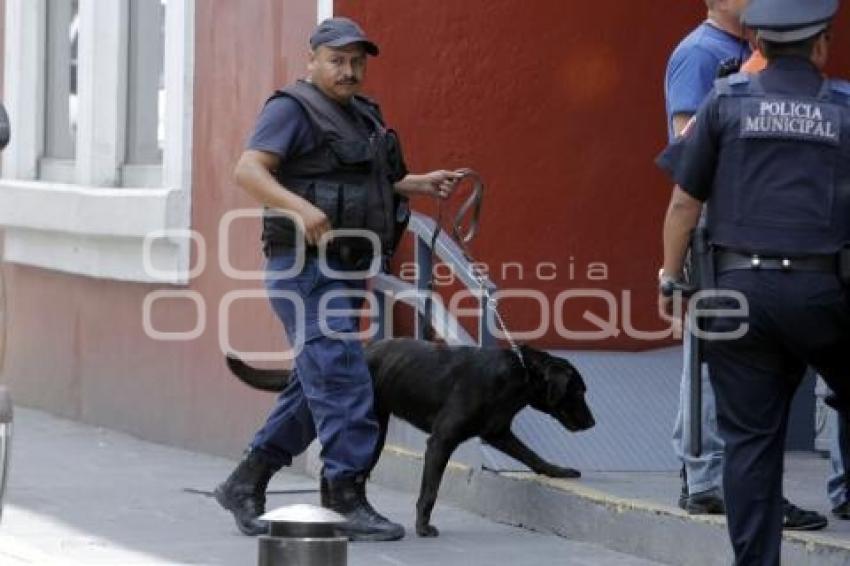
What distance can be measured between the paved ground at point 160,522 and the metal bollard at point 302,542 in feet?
8.37

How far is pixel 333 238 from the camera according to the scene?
26.1 ft

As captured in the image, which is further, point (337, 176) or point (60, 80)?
point (60, 80)

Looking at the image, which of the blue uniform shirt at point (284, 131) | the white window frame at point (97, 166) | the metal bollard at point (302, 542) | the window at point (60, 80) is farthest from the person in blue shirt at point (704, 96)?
the window at point (60, 80)

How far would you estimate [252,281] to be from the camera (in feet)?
34.7

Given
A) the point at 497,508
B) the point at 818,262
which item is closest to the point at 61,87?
the point at 497,508

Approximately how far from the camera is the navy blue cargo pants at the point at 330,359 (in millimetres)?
7992

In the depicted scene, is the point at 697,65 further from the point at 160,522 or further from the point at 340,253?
the point at 160,522

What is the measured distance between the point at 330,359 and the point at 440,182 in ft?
2.66

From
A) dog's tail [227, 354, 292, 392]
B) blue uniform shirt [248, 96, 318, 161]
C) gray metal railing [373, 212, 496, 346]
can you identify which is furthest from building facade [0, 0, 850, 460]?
blue uniform shirt [248, 96, 318, 161]

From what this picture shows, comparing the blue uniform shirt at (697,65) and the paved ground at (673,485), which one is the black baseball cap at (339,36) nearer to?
the blue uniform shirt at (697,65)

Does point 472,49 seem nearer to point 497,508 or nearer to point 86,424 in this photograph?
point 497,508

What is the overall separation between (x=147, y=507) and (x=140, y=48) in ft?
12.4

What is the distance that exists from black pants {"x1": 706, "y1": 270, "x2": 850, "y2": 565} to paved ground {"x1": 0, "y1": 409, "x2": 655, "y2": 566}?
4.91 feet

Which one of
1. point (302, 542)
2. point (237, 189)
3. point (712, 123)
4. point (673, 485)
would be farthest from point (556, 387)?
point (302, 542)
